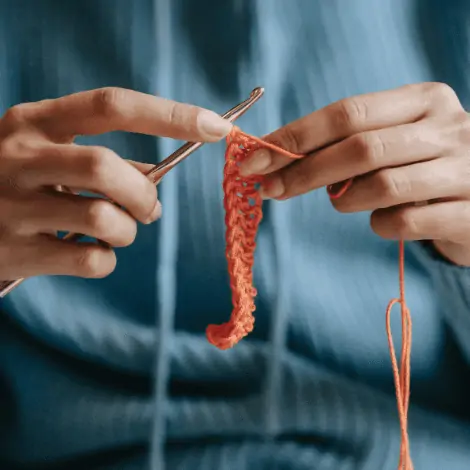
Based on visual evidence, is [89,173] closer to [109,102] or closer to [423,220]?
[109,102]

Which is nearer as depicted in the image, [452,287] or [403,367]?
[403,367]

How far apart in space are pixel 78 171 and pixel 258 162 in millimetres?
170

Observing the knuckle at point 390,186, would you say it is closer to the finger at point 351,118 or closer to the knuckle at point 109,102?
the finger at point 351,118

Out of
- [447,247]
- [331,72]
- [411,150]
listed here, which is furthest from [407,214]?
[331,72]

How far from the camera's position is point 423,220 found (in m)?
0.51

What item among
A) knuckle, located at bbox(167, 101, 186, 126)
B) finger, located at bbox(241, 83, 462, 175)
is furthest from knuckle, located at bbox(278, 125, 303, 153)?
knuckle, located at bbox(167, 101, 186, 126)

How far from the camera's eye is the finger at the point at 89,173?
442 millimetres

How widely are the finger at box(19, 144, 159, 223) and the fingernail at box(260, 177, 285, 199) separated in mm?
133

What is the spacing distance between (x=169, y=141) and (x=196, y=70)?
0.10m

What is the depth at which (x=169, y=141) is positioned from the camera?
27.9 inches

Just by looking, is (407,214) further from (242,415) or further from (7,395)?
(7,395)

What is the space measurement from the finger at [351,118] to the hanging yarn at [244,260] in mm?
33

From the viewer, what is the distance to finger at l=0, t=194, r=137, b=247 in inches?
18.0

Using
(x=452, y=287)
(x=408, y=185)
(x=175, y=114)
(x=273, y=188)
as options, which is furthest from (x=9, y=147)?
(x=452, y=287)
